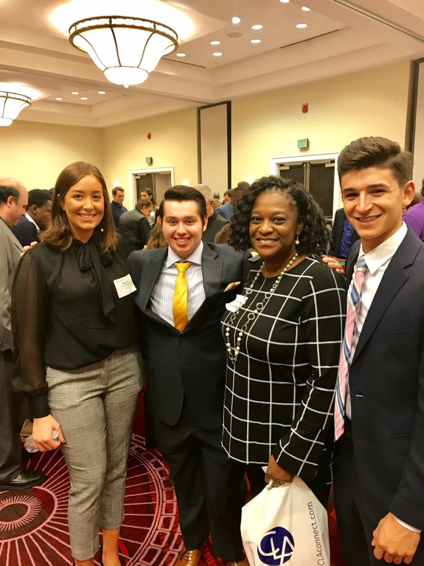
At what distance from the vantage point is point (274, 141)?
9148mm

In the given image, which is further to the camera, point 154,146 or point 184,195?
point 154,146

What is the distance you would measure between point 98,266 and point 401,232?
116 cm

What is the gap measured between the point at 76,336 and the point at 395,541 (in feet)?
4.24

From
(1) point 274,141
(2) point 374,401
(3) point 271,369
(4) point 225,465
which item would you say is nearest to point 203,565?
(4) point 225,465

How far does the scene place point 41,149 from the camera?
1328 centimetres

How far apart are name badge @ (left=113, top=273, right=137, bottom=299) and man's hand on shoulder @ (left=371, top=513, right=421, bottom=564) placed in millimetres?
1227

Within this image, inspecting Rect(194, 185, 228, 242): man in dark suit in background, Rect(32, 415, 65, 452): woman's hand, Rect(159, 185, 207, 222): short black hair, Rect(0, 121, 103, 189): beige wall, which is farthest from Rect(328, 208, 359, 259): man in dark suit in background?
Rect(0, 121, 103, 189): beige wall

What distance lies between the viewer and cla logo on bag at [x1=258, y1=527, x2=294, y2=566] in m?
1.53

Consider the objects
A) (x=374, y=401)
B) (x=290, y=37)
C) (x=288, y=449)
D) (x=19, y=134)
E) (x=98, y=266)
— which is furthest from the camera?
(x=19, y=134)

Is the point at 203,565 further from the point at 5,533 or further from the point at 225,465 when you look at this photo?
the point at 5,533

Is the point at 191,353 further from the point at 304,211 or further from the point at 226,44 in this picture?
the point at 226,44

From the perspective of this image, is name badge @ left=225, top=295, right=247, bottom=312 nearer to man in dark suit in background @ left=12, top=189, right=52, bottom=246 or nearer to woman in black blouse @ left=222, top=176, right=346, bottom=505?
woman in black blouse @ left=222, top=176, right=346, bottom=505

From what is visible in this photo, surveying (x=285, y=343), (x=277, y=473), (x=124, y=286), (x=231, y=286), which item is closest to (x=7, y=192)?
(x=124, y=286)

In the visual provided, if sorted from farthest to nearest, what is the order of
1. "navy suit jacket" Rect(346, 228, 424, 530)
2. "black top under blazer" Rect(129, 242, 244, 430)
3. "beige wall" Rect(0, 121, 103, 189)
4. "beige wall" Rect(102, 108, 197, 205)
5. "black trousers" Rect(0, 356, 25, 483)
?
"beige wall" Rect(0, 121, 103, 189), "beige wall" Rect(102, 108, 197, 205), "black trousers" Rect(0, 356, 25, 483), "black top under blazer" Rect(129, 242, 244, 430), "navy suit jacket" Rect(346, 228, 424, 530)
